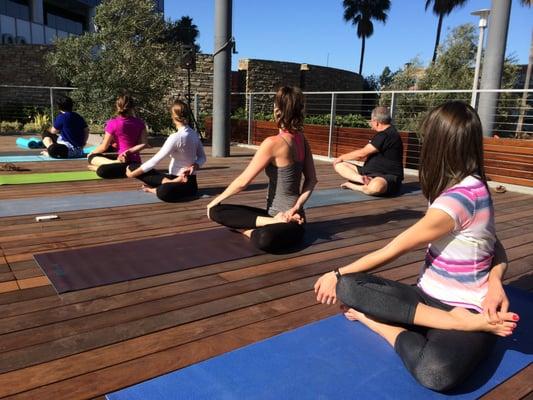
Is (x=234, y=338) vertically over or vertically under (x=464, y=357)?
under

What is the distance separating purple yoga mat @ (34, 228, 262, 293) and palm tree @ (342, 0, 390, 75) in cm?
3684

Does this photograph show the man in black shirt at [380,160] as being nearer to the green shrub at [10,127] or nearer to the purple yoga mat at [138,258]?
the purple yoga mat at [138,258]

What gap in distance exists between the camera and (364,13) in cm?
3706

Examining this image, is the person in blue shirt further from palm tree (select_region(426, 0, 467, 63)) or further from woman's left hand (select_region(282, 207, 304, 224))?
palm tree (select_region(426, 0, 467, 63))

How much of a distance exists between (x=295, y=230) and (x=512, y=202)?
11.7 feet

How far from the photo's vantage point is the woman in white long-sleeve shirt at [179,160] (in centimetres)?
487

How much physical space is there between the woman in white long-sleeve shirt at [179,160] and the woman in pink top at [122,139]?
0.76m

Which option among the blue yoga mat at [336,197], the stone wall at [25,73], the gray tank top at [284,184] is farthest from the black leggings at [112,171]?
the stone wall at [25,73]

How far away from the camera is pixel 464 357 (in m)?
1.75

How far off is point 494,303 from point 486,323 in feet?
0.33

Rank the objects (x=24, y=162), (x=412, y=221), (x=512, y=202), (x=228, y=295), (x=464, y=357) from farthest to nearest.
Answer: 1. (x=24, y=162)
2. (x=512, y=202)
3. (x=412, y=221)
4. (x=228, y=295)
5. (x=464, y=357)

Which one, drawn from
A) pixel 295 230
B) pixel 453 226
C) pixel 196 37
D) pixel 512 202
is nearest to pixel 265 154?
pixel 295 230

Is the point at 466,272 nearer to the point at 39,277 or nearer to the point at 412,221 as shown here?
the point at 39,277

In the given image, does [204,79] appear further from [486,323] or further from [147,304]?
[486,323]
